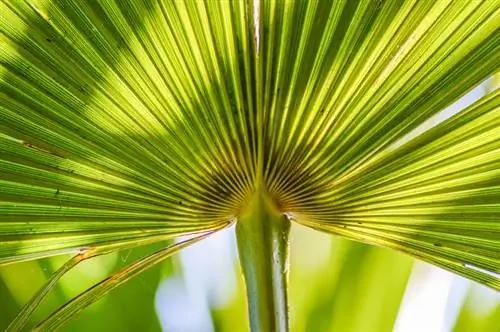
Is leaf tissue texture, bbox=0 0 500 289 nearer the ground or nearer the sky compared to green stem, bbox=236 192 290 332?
nearer the sky

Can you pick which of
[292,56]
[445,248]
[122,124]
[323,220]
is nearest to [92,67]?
[122,124]

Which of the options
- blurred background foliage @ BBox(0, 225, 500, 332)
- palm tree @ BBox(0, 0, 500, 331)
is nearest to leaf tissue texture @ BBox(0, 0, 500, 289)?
palm tree @ BBox(0, 0, 500, 331)

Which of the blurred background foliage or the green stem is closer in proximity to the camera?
the green stem

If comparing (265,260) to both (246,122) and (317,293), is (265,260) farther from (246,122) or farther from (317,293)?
(317,293)

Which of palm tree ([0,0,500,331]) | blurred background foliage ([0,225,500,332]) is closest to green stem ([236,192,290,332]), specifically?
palm tree ([0,0,500,331])

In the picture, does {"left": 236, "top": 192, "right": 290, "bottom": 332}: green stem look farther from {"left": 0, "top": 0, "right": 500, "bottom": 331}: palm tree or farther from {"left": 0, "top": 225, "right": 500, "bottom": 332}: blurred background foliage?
{"left": 0, "top": 225, "right": 500, "bottom": 332}: blurred background foliage

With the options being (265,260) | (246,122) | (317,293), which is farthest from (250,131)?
(317,293)

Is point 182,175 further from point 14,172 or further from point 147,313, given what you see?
point 147,313
